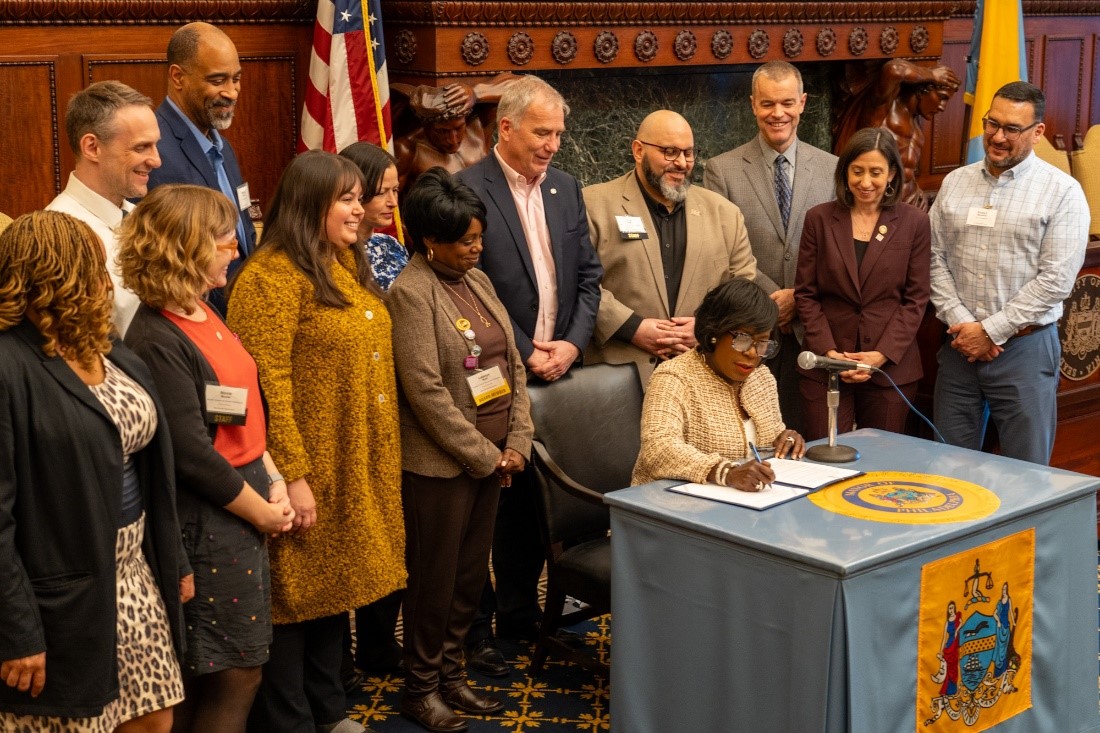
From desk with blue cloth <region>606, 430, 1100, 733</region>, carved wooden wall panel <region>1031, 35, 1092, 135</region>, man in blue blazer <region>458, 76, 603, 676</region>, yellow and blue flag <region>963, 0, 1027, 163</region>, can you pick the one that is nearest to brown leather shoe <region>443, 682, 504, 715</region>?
man in blue blazer <region>458, 76, 603, 676</region>

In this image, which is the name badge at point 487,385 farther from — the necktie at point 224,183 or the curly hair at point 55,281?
the curly hair at point 55,281

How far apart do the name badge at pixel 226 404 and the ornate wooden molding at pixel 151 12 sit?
7.05 ft

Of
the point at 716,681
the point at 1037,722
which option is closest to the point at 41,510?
the point at 716,681

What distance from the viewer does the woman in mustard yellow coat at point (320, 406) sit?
2934mm

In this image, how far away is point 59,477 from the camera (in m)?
2.26

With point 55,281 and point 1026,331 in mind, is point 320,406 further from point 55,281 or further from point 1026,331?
point 1026,331

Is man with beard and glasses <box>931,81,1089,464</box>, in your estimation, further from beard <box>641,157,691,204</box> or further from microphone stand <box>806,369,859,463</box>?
microphone stand <box>806,369,859,463</box>

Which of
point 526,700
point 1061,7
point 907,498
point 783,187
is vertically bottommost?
point 526,700

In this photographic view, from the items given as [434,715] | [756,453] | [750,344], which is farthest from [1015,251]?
[434,715]

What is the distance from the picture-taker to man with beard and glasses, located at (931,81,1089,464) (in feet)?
14.3

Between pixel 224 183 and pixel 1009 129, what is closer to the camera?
pixel 224 183

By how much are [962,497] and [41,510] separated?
2105mm

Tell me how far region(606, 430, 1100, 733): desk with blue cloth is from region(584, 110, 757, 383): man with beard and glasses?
1.01 meters

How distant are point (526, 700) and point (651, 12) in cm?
314
